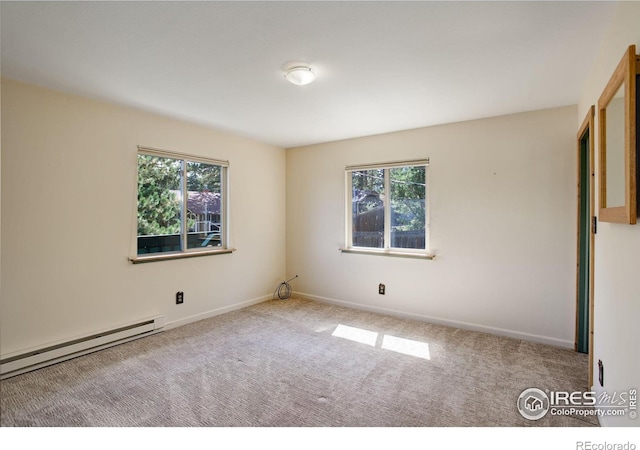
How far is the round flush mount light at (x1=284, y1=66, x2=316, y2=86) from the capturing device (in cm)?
218

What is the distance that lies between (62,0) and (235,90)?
1201mm

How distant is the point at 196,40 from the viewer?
187 cm

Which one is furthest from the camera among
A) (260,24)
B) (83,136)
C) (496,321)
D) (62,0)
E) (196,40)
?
(496,321)

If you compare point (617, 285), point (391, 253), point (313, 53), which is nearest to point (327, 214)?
point (391, 253)

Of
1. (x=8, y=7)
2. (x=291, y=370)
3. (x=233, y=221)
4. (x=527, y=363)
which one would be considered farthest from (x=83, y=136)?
(x=527, y=363)

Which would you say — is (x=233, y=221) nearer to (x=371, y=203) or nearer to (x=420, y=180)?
(x=371, y=203)

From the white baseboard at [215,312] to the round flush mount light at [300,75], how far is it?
2772mm

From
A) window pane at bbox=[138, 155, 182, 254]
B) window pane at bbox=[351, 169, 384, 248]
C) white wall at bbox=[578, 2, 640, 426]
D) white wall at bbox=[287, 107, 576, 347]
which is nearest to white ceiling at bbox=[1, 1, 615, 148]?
white wall at bbox=[578, 2, 640, 426]

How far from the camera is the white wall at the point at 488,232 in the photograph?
2951 mm

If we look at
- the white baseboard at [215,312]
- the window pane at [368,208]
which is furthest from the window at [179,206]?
the window pane at [368,208]

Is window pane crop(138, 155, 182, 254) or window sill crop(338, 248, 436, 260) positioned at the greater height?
window pane crop(138, 155, 182, 254)

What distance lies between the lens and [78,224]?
2723 millimetres

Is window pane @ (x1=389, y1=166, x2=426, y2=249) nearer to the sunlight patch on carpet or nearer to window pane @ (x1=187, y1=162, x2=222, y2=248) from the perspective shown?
the sunlight patch on carpet

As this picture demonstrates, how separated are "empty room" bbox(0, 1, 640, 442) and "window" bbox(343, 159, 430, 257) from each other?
0.03 m
